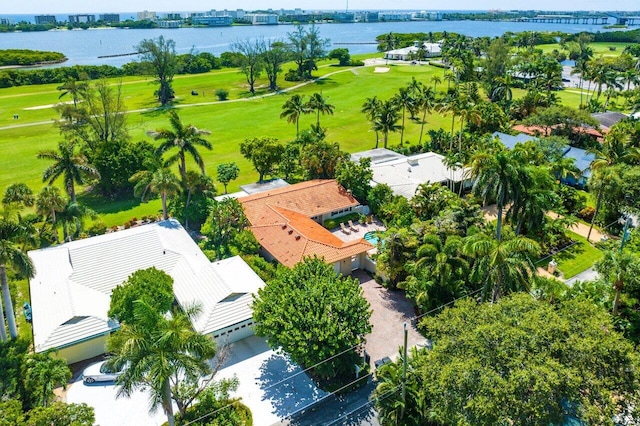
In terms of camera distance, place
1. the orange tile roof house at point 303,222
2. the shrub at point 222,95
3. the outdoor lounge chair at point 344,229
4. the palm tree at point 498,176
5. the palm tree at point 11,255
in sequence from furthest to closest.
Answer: the shrub at point 222,95
the outdoor lounge chair at point 344,229
the orange tile roof house at point 303,222
the palm tree at point 498,176
the palm tree at point 11,255

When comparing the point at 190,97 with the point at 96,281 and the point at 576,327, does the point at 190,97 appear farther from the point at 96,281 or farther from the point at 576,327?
the point at 576,327

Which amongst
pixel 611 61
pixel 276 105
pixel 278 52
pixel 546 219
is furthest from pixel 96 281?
pixel 611 61

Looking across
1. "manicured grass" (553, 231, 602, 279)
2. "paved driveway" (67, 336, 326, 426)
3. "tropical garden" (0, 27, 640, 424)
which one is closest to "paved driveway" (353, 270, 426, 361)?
"tropical garden" (0, 27, 640, 424)

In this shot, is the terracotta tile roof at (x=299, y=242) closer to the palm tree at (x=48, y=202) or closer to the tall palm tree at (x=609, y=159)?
the palm tree at (x=48, y=202)

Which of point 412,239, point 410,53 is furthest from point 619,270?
point 410,53

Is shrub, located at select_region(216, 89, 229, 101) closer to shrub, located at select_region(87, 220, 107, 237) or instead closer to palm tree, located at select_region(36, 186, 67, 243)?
shrub, located at select_region(87, 220, 107, 237)

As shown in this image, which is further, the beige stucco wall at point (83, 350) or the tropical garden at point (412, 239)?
the beige stucco wall at point (83, 350)

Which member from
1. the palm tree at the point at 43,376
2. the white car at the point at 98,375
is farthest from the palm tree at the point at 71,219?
the palm tree at the point at 43,376
